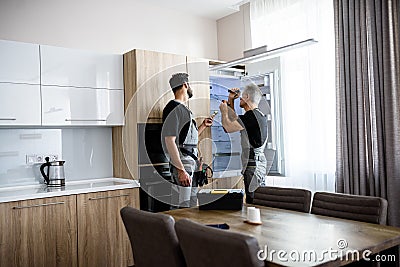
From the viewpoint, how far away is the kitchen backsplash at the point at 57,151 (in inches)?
127

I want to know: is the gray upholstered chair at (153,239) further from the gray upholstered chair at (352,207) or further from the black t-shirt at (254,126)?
the black t-shirt at (254,126)

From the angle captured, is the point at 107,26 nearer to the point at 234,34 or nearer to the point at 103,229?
the point at 234,34

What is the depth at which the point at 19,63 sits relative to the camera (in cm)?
303

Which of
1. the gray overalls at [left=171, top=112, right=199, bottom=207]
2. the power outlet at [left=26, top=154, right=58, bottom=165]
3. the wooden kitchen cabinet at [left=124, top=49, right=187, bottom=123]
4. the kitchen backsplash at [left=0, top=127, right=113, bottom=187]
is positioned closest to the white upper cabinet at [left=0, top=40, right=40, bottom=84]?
the kitchen backsplash at [left=0, top=127, right=113, bottom=187]

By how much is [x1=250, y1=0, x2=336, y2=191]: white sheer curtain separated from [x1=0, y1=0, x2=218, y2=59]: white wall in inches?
34.9

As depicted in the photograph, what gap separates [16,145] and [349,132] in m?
2.83

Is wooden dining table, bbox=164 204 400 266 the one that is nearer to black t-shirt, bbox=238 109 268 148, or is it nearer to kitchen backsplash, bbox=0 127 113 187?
black t-shirt, bbox=238 109 268 148

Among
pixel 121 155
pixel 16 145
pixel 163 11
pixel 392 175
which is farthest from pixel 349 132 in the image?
pixel 16 145

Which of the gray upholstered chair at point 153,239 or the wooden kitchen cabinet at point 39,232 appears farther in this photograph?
the wooden kitchen cabinet at point 39,232

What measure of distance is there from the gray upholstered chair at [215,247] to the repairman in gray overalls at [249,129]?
179 cm

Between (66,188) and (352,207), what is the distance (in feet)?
7.15

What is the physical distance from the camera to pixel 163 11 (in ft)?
14.2

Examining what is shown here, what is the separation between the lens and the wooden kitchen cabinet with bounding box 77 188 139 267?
3070mm

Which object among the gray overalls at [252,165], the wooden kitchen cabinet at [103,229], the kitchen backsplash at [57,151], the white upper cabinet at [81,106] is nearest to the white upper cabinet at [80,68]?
the white upper cabinet at [81,106]
